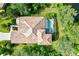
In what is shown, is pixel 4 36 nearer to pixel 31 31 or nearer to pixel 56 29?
pixel 31 31

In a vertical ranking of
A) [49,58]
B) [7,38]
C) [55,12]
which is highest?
[55,12]

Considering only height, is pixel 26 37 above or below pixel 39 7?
below

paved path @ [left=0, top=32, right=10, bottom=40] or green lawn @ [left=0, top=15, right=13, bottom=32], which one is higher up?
green lawn @ [left=0, top=15, right=13, bottom=32]

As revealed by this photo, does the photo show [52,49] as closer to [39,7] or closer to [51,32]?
[51,32]

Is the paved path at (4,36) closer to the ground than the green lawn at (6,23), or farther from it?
closer to the ground

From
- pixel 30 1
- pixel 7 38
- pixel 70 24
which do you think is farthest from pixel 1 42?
pixel 70 24

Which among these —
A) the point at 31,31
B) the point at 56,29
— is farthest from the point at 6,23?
the point at 56,29

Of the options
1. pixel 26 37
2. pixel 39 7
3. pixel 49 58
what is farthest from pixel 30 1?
pixel 49 58
